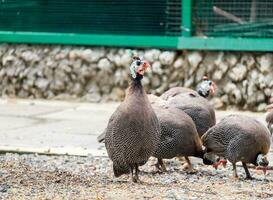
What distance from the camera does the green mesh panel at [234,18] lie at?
12648 millimetres

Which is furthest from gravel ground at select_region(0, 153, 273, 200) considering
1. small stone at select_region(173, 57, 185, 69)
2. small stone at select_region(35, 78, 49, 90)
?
small stone at select_region(35, 78, 49, 90)

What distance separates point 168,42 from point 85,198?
7.13 m

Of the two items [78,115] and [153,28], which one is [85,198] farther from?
[153,28]

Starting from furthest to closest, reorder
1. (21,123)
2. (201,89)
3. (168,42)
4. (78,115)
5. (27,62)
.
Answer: (27,62) < (168,42) < (78,115) < (21,123) < (201,89)

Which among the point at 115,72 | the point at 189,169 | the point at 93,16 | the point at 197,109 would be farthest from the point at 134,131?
the point at 93,16

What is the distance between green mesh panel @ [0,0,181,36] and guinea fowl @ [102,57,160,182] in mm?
5961

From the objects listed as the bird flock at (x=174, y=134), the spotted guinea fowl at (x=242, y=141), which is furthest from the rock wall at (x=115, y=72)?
the spotted guinea fowl at (x=242, y=141)

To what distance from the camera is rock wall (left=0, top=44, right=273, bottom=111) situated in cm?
1279

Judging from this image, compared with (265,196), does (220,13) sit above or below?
above

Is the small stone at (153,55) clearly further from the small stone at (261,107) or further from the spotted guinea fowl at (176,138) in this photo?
the spotted guinea fowl at (176,138)

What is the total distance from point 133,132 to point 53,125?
419cm

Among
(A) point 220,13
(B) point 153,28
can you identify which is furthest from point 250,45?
(B) point 153,28

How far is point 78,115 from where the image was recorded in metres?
12.3

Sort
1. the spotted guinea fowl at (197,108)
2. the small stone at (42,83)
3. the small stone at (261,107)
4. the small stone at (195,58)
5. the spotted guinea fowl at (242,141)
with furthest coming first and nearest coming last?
the small stone at (42,83)
the small stone at (195,58)
the small stone at (261,107)
the spotted guinea fowl at (197,108)
the spotted guinea fowl at (242,141)
